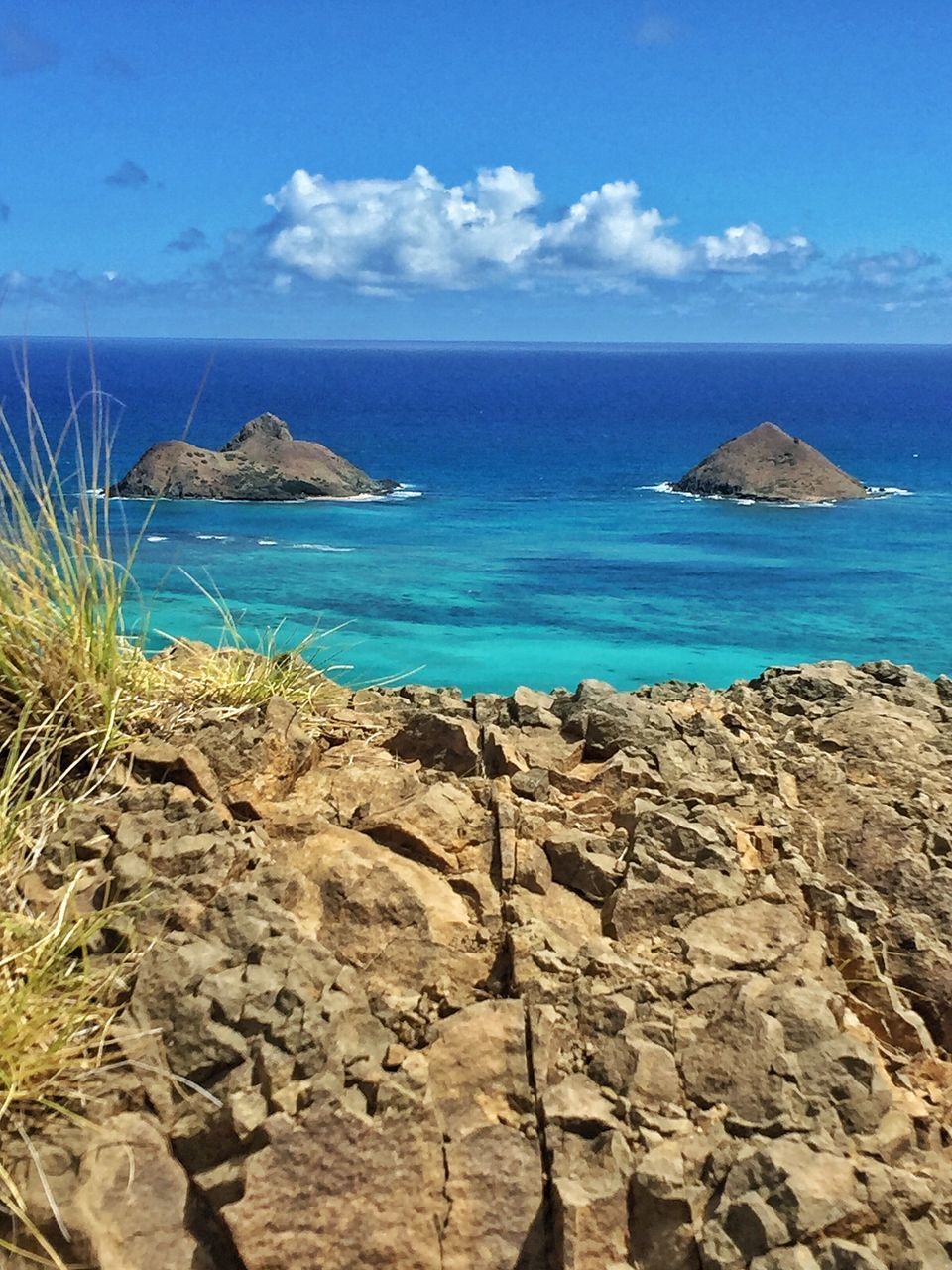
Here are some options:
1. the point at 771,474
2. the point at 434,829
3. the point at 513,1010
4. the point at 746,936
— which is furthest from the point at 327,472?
the point at 513,1010

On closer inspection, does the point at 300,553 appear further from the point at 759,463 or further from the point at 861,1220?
the point at 861,1220

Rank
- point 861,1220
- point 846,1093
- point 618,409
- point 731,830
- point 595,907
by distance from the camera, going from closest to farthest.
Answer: point 861,1220 → point 846,1093 → point 595,907 → point 731,830 → point 618,409

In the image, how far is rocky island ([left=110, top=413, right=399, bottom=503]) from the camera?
35250 mm

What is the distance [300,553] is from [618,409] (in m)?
67.1

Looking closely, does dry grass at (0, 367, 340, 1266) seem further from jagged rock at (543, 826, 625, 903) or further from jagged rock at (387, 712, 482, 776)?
jagged rock at (543, 826, 625, 903)

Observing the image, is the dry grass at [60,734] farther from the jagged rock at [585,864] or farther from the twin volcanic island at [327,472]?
the twin volcanic island at [327,472]

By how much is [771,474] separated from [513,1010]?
121 ft

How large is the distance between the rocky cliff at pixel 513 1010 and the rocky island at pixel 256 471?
31972 millimetres

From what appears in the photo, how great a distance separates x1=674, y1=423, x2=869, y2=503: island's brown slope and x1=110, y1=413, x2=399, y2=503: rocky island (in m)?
10.6

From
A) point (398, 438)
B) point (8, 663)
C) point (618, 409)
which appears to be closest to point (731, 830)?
point (8, 663)

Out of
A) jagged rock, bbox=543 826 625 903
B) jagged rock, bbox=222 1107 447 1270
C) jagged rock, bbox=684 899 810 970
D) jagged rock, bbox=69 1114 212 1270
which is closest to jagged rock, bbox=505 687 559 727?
jagged rock, bbox=543 826 625 903

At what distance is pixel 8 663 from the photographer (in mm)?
4105

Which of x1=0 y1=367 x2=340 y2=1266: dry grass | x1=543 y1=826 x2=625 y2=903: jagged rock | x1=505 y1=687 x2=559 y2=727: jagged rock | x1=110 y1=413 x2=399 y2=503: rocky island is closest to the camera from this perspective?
x1=0 y1=367 x2=340 y2=1266: dry grass

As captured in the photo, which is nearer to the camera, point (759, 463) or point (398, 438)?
point (759, 463)
